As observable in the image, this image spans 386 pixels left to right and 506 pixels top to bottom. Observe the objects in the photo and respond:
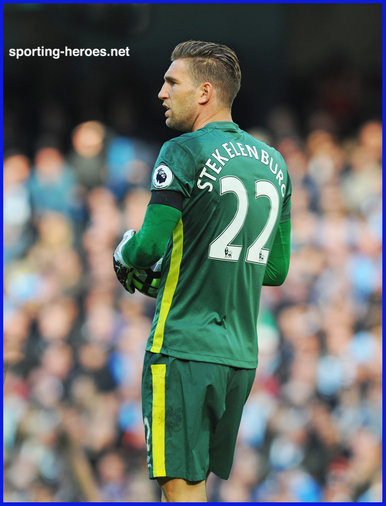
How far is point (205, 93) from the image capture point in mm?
3443

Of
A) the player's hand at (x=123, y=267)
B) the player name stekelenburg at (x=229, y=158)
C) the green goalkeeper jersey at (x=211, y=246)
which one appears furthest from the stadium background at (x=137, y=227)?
the player name stekelenburg at (x=229, y=158)

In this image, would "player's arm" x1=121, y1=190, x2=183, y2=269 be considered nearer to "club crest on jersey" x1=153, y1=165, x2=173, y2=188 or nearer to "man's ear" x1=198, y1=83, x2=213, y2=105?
"club crest on jersey" x1=153, y1=165, x2=173, y2=188

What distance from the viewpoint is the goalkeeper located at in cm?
328

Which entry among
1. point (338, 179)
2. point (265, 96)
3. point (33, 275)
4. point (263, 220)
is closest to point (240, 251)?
point (263, 220)

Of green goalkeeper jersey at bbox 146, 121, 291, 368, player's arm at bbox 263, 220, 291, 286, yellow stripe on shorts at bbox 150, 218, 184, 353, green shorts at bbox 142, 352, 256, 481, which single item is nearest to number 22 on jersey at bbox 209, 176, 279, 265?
green goalkeeper jersey at bbox 146, 121, 291, 368

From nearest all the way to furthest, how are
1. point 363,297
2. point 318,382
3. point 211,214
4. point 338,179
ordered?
point 211,214 < point 318,382 < point 363,297 < point 338,179

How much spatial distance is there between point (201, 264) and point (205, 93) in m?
0.71

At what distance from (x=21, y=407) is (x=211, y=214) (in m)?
5.89

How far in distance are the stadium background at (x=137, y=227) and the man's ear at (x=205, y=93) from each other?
559 cm

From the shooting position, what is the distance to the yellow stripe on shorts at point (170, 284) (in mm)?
3355

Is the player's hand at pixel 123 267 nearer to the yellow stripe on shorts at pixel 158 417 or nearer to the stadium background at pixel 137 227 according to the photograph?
the yellow stripe on shorts at pixel 158 417

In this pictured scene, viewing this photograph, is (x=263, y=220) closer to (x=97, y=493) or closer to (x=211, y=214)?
(x=211, y=214)

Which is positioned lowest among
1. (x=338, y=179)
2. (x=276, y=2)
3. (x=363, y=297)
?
(x=363, y=297)

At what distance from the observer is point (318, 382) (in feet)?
29.8
